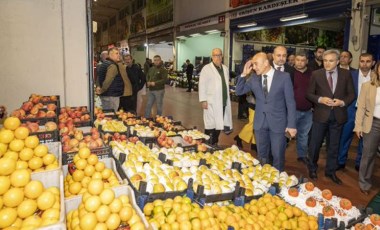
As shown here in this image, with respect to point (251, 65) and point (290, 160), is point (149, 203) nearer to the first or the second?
point (251, 65)

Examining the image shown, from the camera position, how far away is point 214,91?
213 inches

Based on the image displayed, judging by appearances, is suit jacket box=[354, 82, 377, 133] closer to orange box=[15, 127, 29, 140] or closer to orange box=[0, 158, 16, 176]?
orange box=[15, 127, 29, 140]

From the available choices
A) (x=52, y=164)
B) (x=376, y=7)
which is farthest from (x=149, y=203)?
(x=376, y=7)

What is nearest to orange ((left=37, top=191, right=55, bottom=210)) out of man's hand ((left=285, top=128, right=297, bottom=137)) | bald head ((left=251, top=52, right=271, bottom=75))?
bald head ((left=251, top=52, right=271, bottom=75))

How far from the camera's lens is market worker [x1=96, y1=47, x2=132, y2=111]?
6062 millimetres

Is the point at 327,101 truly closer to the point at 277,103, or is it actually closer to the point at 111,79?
the point at 277,103

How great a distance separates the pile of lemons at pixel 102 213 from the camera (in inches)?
61.7

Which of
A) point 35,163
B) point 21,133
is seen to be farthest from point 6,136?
point 35,163

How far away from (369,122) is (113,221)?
3.66 metres

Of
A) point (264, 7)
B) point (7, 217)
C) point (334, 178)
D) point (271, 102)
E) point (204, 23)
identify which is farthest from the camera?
point (204, 23)

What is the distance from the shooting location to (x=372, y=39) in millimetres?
8289

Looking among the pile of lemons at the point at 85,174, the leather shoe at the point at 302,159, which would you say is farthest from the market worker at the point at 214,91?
the pile of lemons at the point at 85,174

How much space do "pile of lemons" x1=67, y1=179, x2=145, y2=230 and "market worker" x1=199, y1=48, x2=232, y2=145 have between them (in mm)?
3783

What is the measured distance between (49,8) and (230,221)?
14.6ft
